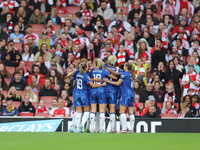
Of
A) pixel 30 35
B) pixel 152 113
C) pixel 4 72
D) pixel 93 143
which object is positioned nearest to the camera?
pixel 93 143

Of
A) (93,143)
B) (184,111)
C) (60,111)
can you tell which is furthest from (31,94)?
(93,143)

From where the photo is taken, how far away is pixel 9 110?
44.5 feet

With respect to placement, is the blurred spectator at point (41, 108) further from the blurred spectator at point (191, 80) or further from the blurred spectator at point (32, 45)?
the blurred spectator at point (191, 80)

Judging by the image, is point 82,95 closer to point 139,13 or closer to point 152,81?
point 152,81

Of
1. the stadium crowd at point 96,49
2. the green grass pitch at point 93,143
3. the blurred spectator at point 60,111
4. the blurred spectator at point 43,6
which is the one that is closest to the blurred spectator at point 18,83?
the stadium crowd at point 96,49

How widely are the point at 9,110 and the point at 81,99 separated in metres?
3.92

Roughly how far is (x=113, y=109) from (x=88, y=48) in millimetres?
6559

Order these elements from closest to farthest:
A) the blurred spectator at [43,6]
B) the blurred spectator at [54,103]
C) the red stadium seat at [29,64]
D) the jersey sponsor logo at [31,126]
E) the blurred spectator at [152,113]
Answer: the jersey sponsor logo at [31,126]
the blurred spectator at [152,113]
the blurred spectator at [54,103]
the red stadium seat at [29,64]
the blurred spectator at [43,6]

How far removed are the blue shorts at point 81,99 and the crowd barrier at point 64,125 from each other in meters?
1.68

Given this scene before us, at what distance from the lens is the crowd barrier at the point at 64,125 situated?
39.3 feet

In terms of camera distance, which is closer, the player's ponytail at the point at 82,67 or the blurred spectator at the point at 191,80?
the player's ponytail at the point at 82,67

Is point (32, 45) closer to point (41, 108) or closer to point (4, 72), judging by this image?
point (4, 72)

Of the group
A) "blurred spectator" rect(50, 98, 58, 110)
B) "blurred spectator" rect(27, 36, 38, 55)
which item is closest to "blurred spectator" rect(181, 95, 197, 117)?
"blurred spectator" rect(50, 98, 58, 110)

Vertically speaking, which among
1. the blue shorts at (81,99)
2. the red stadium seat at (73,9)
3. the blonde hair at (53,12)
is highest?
the red stadium seat at (73,9)
